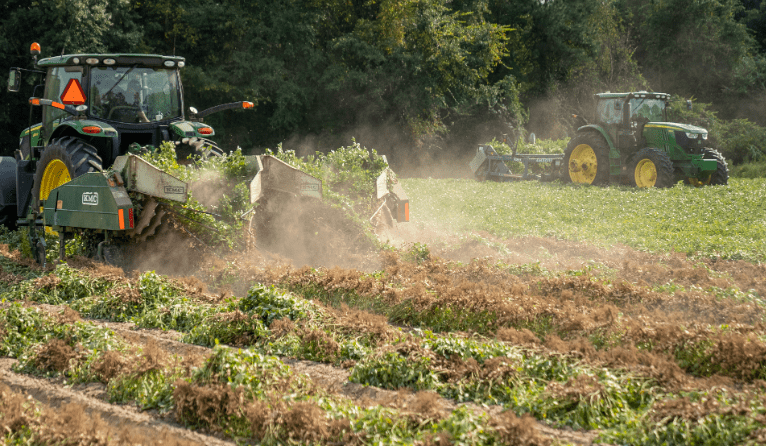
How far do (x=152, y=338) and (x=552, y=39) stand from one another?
3053 centimetres

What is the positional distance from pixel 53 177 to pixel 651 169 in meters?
13.4

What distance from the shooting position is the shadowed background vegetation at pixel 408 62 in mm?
22406

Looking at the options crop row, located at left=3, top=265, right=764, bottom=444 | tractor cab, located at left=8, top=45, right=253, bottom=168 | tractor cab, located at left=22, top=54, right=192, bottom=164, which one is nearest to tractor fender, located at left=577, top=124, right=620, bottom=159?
tractor cab, located at left=8, top=45, right=253, bottom=168

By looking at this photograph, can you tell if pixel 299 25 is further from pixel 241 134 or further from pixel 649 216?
pixel 649 216

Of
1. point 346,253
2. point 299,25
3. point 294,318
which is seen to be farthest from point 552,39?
point 294,318

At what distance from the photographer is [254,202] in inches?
293

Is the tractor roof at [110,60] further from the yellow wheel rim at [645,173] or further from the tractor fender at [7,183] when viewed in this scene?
the yellow wheel rim at [645,173]

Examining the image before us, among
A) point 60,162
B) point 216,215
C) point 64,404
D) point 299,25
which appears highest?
point 299,25

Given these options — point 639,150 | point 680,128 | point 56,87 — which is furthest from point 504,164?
point 56,87

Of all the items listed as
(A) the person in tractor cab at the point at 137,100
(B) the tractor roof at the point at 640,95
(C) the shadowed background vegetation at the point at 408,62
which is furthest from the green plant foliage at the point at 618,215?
(C) the shadowed background vegetation at the point at 408,62

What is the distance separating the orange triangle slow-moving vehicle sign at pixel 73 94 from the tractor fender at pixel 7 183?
2.33m

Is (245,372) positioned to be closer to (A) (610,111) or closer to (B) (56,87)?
(B) (56,87)

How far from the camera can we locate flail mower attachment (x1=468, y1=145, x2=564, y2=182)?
62.2ft

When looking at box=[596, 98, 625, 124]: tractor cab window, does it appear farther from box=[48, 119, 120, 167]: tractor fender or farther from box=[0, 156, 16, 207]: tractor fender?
box=[0, 156, 16, 207]: tractor fender
